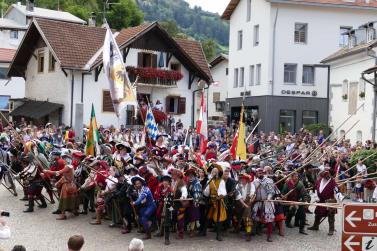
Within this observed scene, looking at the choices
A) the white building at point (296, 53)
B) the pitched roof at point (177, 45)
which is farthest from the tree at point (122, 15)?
the pitched roof at point (177, 45)

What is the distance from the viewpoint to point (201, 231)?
14.4 metres

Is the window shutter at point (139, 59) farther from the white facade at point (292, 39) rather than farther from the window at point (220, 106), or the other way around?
the window at point (220, 106)

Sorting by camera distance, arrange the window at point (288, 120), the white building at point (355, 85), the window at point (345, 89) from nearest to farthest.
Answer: the white building at point (355, 85) → the window at point (345, 89) → the window at point (288, 120)

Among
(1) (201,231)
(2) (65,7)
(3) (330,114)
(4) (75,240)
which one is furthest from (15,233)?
(2) (65,7)

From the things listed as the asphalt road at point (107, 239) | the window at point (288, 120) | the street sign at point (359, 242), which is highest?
the window at point (288, 120)

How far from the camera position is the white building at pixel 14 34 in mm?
52312

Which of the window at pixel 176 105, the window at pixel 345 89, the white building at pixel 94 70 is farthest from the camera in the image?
the window at pixel 176 105

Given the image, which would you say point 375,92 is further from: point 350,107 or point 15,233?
point 15,233

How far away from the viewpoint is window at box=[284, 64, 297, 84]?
42469 mm

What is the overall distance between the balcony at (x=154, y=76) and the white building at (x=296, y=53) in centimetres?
742

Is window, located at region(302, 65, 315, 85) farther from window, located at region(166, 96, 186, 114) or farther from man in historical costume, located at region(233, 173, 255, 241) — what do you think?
man in historical costume, located at region(233, 173, 255, 241)

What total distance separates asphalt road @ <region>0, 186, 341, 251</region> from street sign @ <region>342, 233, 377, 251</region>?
22.8 feet

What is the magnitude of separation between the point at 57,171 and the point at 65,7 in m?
62.4

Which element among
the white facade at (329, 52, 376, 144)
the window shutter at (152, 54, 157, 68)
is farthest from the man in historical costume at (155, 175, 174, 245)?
the window shutter at (152, 54, 157, 68)
